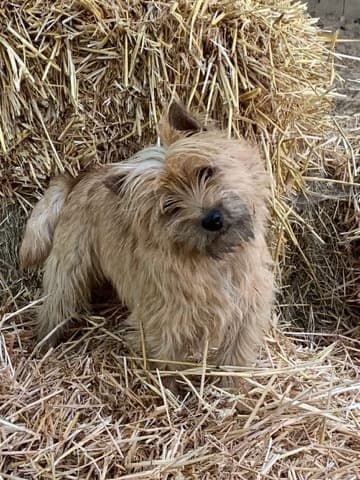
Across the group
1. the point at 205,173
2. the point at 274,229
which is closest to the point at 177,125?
the point at 205,173

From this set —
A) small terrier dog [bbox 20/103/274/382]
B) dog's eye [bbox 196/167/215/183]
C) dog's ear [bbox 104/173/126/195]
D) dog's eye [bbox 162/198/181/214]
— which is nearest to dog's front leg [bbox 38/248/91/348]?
small terrier dog [bbox 20/103/274/382]

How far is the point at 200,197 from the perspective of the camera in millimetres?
2467

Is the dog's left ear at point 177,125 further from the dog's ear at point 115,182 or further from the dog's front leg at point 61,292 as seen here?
the dog's front leg at point 61,292

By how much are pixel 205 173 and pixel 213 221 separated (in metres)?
0.17

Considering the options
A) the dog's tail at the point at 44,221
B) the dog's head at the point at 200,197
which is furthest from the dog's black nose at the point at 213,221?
the dog's tail at the point at 44,221

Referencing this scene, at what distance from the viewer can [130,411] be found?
277 cm

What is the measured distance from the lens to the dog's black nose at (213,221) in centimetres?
244

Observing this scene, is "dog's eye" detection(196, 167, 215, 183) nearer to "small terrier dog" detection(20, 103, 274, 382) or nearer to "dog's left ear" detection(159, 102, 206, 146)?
"small terrier dog" detection(20, 103, 274, 382)

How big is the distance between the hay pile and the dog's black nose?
0.61 meters

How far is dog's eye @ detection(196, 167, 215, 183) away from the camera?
97.9 inches

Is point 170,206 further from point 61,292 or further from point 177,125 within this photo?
point 61,292

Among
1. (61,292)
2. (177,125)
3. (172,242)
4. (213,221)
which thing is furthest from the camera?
(61,292)

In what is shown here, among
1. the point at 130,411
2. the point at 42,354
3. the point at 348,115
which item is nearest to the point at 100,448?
the point at 130,411

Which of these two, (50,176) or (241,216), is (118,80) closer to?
(50,176)
